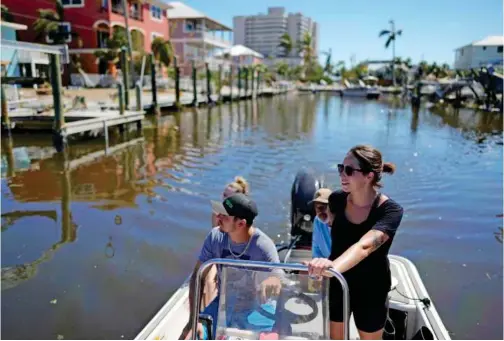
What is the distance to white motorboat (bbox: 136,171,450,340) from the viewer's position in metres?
2.43

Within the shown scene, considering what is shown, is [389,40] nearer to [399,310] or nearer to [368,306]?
[399,310]

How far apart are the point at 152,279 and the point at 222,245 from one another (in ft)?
10.2

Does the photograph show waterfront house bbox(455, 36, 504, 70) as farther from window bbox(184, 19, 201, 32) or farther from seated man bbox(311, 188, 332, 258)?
seated man bbox(311, 188, 332, 258)

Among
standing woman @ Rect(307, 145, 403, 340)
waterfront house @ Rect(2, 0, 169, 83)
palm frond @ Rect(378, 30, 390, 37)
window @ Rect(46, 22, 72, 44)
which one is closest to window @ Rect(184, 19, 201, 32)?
waterfront house @ Rect(2, 0, 169, 83)

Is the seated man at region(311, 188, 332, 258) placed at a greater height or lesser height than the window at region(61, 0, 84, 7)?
lesser

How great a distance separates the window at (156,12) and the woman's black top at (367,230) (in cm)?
4291

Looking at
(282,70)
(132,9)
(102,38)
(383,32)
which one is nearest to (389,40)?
(383,32)

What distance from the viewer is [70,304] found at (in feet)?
17.3

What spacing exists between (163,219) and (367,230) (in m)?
6.34

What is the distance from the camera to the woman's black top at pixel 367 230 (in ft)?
8.30

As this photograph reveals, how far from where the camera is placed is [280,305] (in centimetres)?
245

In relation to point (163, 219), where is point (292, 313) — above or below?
above

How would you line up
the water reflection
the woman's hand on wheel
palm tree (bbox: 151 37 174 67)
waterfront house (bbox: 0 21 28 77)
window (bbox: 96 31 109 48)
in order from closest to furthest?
1. the woman's hand on wheel
2. the water reflection
3. waterfront house (bbox: 0 21 28 77)
4. window (bbox: 96 31 109 48)
5. palm tree (bbox: 151 37 174 67)

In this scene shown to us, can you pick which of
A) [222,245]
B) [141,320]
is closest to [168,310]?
[222,245]
